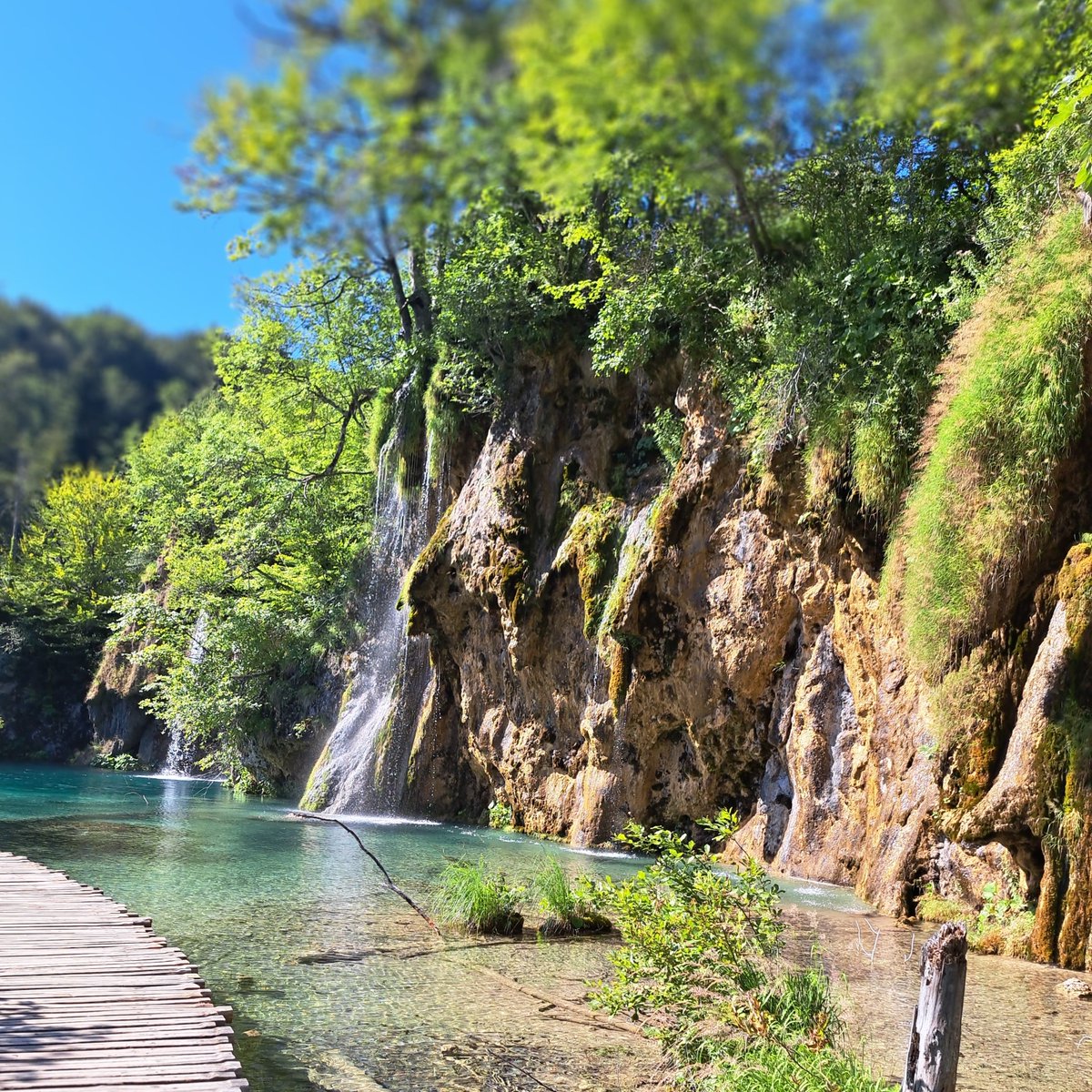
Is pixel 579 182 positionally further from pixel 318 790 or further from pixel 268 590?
pixel 268 590

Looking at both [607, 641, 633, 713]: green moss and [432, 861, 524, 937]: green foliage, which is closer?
[432, 861, 524, 937]: green foliage

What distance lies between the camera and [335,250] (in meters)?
1.34

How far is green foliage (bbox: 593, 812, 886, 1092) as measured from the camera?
460 cm

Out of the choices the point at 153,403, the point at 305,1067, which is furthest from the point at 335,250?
the point at 305,1067

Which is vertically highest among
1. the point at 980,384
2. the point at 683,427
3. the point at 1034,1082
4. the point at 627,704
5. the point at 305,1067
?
the point at 683,427

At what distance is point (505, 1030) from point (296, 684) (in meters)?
21.4

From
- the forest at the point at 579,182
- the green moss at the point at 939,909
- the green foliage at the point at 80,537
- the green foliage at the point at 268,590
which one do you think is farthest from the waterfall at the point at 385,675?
the forest at the point at 579,182

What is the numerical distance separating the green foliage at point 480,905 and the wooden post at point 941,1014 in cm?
551

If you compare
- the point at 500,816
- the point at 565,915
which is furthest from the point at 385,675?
the point at 565,915

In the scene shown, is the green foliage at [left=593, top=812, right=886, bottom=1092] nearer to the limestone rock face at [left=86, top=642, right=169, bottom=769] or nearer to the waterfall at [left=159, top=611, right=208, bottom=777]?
the waterfall at [left=159, top=611, right=208, bottom=777]

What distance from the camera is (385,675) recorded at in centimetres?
2192

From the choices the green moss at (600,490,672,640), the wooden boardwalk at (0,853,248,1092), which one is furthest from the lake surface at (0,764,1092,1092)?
the green moss at (600,490,672,640)

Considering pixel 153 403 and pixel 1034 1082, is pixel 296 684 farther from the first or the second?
pixel 153 403

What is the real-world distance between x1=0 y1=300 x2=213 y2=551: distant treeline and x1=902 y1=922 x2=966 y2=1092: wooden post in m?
3.24
